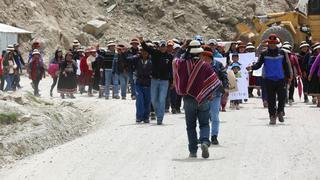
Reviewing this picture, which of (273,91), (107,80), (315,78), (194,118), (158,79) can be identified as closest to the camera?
(194,118)

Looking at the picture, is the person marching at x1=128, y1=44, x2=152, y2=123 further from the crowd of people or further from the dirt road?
the dirt road

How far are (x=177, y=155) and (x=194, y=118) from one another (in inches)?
29.6

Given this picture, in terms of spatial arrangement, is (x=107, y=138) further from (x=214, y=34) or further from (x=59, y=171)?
(x=214, y=34)

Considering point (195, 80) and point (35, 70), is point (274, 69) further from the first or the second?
point (35, 70)

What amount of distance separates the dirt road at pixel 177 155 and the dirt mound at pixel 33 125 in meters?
0.98

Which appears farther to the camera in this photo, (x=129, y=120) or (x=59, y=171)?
(x=129, y=120)

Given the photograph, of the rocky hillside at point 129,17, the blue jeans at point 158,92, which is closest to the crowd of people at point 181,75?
the blue jeans at point 158,92

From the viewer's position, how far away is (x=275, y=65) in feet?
57.5

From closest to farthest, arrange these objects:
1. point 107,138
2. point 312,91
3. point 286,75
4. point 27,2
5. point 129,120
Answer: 1. point 107,138
2. point 286,75
3. point 129,120
4. point 312,91
5. point 27,2

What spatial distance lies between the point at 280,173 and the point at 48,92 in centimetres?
1980

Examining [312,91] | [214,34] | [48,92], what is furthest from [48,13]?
[312,91]

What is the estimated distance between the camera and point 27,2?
1753 inches

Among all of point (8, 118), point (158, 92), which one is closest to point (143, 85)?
point (158, 92)

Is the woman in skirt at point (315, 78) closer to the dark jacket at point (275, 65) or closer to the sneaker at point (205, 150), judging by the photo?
the dark jacket at point (275, 65)
